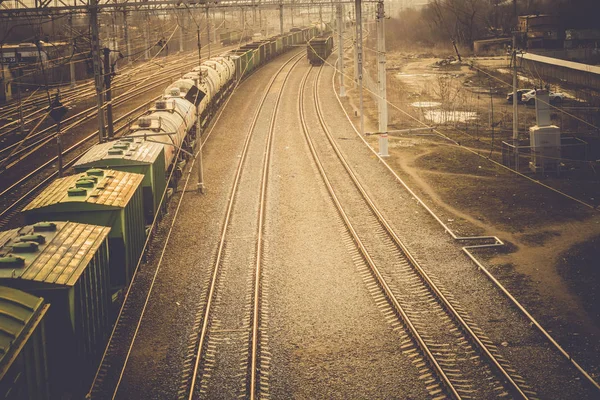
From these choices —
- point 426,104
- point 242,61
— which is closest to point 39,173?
point 426,104

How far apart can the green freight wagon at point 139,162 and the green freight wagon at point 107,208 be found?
1467 millimetres

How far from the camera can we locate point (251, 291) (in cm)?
1491

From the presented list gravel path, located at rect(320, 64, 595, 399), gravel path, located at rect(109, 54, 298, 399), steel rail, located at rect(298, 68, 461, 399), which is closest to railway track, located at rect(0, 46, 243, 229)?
gravel path, located at rect(109, 54, 298, 399)

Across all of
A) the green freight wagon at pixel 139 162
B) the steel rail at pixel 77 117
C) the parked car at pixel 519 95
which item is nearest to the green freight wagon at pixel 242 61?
the steel rail at pixel 77 117

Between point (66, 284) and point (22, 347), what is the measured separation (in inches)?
63.9

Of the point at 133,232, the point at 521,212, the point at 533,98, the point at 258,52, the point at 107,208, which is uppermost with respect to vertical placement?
the point at 258,52

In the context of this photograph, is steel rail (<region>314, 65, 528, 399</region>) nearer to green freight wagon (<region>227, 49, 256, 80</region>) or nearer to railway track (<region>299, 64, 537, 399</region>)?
railway track (<region>299, 64, 537, 399</region>)

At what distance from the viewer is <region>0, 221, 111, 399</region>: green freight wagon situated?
9.29 m

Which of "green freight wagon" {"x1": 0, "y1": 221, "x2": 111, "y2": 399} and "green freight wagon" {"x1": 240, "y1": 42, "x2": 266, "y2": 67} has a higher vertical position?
"green freight wagon" {"x1": 240, "y1": 42, "x2": 266, "y2": 67}

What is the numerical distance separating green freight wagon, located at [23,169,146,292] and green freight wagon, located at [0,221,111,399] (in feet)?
3.18

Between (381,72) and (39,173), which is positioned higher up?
(381,72)

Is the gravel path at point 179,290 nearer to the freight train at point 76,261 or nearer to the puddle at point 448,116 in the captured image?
the freight train at point 76,261

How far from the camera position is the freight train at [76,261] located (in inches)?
332

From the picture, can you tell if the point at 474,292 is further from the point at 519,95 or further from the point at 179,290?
the point at 519,95
